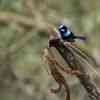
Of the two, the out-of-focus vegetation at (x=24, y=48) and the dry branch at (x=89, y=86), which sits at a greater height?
the dry branch at (x=89, y=86)

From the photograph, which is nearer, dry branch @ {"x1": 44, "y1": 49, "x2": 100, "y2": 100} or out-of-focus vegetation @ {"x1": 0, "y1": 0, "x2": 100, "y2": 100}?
dry branch @ {"x1": 44, "y1": 49, "x2": 100, "y2": 100}

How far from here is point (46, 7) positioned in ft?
16.0

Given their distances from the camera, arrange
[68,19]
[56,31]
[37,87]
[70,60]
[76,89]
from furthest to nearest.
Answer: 1. [68,19]
2. [37,87]
3. [76,89]
4. [56,31]
5. [70,60]

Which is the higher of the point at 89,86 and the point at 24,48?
the point at 89,86

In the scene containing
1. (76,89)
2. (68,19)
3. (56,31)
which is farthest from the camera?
(68,19)

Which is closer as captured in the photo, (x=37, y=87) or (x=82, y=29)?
(x=37, y=87)

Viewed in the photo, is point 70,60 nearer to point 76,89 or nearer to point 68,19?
point 76,89

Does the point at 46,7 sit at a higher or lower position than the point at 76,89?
higher

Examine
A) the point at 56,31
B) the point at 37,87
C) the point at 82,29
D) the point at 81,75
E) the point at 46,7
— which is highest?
the point at 56,31

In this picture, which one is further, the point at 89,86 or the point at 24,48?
the point at 24,48

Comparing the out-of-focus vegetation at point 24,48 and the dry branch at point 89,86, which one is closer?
the dry branch at point 89,86

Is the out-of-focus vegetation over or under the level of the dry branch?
under

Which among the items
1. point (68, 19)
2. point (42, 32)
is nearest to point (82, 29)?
point (68, 19)

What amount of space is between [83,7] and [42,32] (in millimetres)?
788
